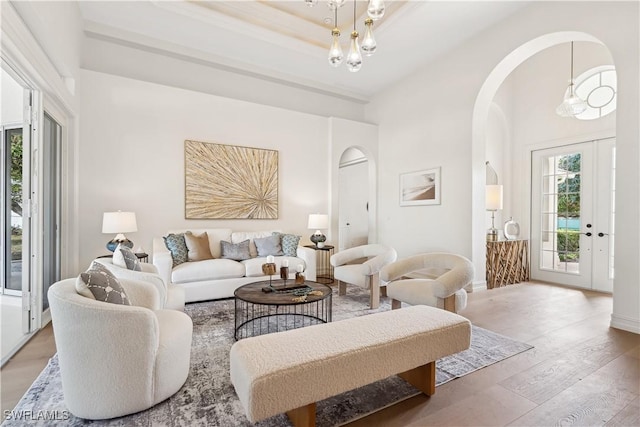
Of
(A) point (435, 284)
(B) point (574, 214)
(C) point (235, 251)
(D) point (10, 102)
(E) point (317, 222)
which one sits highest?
(D) point (10, 102)

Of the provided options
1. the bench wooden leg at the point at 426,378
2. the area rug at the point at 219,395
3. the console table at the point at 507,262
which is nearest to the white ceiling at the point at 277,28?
the console table at the point at 507,262

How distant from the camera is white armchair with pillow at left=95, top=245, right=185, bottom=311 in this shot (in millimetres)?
2382

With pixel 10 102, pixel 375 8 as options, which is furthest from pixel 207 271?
pixel 375 8

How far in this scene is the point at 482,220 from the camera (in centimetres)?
455

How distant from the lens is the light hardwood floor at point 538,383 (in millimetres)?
1712

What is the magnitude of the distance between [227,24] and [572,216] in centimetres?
585

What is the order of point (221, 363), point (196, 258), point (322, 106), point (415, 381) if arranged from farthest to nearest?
point (322, 106)
point (196, 258)
point (221, 363)
point (415, 381)

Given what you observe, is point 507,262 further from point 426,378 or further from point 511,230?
point 426,378

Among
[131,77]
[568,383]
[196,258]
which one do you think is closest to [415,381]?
[568,383]

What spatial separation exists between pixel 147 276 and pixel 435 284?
246cm

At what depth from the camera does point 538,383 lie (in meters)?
2.04

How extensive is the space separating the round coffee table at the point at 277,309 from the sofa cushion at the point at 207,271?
465 mm

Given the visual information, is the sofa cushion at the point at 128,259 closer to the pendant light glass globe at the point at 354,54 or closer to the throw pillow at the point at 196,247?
the throw pillow at the point at 196,247

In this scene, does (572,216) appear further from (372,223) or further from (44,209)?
(44,209)
